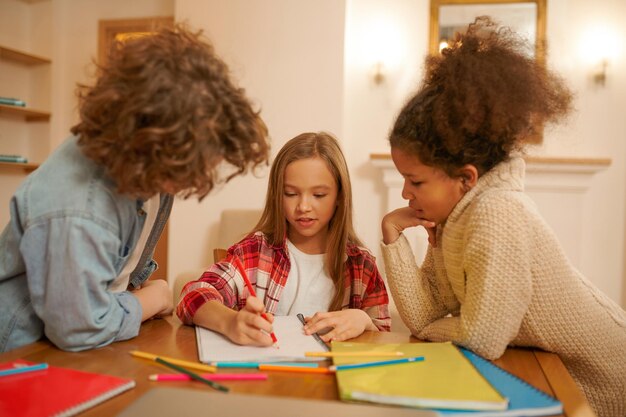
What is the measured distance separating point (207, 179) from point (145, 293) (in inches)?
13.6

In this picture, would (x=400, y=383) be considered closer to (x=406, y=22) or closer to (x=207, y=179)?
(x=207, y=179)

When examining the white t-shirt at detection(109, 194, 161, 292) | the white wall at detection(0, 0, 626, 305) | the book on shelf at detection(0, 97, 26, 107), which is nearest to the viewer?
the white t-shirt at detection(109, 194, 161, 292)

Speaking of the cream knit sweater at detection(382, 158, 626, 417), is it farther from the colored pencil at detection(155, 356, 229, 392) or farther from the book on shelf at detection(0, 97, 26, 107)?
the book on shelf at detection(0, 97, 26, 107)

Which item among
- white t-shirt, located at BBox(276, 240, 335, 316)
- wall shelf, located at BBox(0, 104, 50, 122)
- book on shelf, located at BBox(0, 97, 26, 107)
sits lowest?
white t-shirt, located at BBox(276, 240, 335, 316)

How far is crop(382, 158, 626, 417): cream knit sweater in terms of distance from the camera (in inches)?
35.1

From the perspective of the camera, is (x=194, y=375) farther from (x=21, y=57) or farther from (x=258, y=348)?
(x=21, y=57)

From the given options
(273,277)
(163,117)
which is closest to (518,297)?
(163,117)

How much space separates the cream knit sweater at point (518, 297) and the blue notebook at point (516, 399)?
0.13 meters

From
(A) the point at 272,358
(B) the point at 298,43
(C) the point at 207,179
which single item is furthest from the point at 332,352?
(B) the point at 298,43

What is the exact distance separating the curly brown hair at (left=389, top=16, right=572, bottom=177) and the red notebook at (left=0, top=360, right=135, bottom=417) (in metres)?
0.66

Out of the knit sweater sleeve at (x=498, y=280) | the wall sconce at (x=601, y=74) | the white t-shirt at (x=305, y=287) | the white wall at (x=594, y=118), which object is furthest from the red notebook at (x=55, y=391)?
the wall sconce at (x=601, y=74)

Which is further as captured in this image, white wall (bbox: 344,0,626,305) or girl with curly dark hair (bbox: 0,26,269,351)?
white wall (bbox: 344,0,626,305)

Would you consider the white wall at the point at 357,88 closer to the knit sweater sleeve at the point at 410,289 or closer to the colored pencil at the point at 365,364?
the knit sweater sleeve at the point at 410,289

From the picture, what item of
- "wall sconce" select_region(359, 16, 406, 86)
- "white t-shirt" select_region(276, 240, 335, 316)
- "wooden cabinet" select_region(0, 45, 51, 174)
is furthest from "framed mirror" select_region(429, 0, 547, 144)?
"wooden cabinet" select_region(0, 45, 51, 174)
